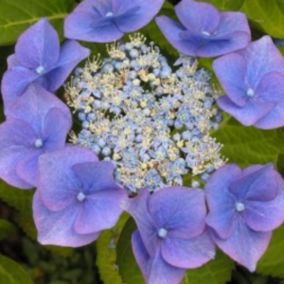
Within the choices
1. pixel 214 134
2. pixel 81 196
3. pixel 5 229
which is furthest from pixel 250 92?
pixel 5 229

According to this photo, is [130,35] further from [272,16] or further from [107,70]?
[272,16]

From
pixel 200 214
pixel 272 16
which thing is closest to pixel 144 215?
pixel 200 214

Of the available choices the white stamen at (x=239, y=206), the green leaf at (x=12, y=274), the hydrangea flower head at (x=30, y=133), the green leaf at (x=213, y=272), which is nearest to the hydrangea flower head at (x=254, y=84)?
the white stamen at (x=239, y=206)

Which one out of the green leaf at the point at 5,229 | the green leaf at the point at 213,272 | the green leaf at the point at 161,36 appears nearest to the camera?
the green leaf at the point at 161,36

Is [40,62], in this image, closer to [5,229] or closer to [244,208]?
[244,208]

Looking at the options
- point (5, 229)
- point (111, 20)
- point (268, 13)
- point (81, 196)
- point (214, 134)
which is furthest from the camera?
point (5, 229)

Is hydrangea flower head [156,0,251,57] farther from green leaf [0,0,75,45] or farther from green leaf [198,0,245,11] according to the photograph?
green leaf [0,0,75,45]

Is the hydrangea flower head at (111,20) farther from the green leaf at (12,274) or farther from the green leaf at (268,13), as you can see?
the green leaf at (12,274)
